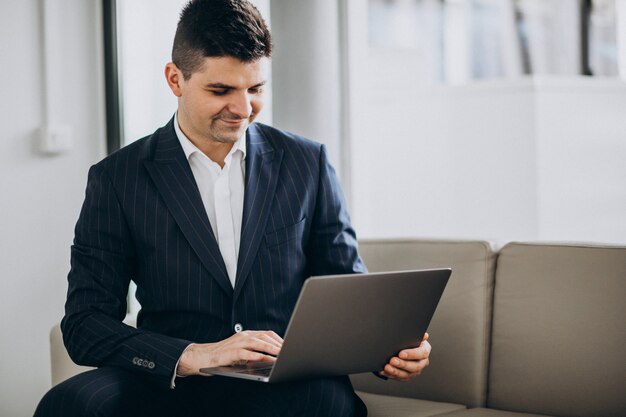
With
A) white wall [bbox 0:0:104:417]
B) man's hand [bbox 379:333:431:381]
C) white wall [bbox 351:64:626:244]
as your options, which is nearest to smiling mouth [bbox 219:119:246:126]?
man's hand [bbox 379:333:431:381]

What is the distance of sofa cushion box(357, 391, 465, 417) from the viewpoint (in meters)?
1.80

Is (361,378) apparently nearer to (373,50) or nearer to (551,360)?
(551,360)

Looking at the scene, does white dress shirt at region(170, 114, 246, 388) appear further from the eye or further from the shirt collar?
the eye

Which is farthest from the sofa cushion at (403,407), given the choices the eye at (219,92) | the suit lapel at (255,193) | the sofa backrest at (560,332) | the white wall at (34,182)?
the white wall at (34,182)

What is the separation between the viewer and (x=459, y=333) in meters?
1.94

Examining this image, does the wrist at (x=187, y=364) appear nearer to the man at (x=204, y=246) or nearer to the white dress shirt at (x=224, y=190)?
the man at (x=204, y=246)

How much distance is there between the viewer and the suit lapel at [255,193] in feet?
5.25

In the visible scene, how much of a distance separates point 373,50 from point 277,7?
13.4 inches

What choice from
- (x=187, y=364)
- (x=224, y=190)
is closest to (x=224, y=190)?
(x=224, y=190)

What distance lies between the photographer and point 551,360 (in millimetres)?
1815

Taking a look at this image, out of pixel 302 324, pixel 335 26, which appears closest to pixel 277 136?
pixel 302 324

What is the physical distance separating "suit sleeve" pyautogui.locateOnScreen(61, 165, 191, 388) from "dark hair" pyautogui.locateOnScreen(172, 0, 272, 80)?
0.29 meters

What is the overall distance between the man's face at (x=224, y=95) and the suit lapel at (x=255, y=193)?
0.27ft

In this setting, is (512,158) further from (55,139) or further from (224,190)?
(55,139)
